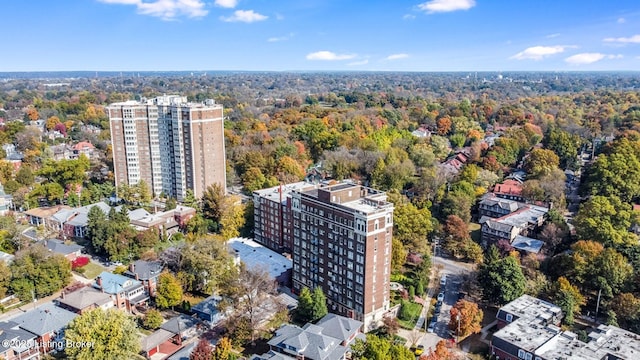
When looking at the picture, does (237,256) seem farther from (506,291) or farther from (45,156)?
(45,156)

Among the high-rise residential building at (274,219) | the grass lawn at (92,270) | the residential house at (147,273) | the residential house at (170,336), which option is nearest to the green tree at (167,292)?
the residential house at (170,336)

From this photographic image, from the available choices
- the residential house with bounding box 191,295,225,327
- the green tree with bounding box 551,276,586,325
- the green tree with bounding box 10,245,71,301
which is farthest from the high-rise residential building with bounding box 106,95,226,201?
the green tree with bounding box 551,276,586,325

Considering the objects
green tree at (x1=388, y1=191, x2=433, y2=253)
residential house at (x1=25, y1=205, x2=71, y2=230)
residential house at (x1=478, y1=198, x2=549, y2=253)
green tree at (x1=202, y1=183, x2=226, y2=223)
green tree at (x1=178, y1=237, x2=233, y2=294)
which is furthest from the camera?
residential house at (x1=25, y1=205, x2=71, y2=230)

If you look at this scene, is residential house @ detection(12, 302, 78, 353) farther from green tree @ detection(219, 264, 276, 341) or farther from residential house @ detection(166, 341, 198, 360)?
green tree @ detection(219, 264, 276, 341)

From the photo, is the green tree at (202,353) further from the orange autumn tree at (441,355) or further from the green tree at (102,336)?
the orange autumn tree at (441,355)

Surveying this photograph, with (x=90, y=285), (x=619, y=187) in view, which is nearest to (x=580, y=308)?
(x=619, y=187)

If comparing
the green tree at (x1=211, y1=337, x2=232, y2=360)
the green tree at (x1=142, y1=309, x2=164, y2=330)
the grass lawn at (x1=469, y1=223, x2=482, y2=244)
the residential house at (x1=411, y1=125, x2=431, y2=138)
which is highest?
the residential house at (x1=411, y1=125, x2=431, y2=138)

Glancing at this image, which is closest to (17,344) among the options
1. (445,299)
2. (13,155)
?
(445,299)

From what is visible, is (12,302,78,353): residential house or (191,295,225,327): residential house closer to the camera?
(12,302,78,353): residential house
